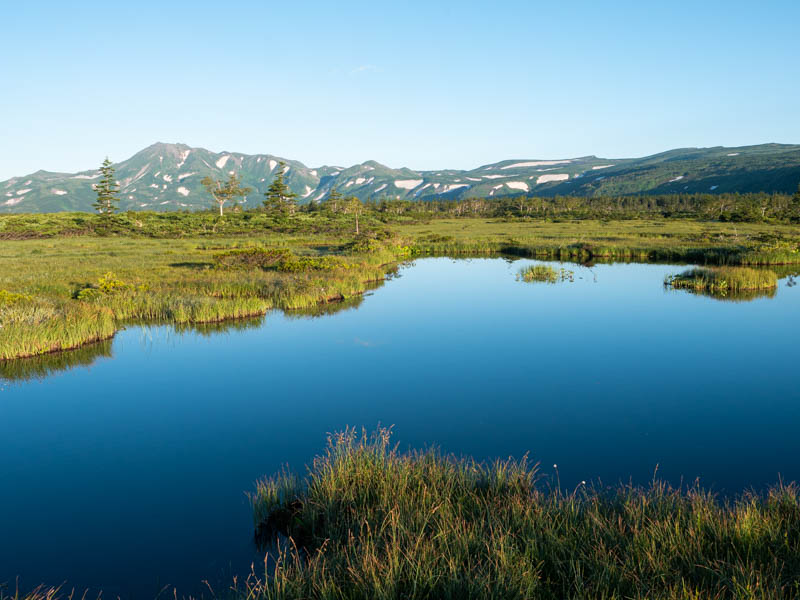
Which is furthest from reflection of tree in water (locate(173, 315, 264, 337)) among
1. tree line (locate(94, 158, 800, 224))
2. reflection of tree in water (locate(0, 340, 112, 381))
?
tree line (locate(94, 158, 800, 224))

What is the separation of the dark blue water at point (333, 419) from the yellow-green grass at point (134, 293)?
67.6 inches

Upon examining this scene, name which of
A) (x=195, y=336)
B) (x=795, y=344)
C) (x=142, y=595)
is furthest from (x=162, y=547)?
(x=795, y=344)

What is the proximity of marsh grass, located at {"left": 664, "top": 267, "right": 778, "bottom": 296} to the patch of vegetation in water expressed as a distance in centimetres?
685

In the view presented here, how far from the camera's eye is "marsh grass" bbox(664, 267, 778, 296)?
29.1 m

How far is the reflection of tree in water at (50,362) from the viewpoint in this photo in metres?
15.2

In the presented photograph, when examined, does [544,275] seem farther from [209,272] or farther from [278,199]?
[278,199]

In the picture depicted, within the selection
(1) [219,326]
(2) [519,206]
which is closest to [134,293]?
(1) [219,326]

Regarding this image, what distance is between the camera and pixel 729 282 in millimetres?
29734

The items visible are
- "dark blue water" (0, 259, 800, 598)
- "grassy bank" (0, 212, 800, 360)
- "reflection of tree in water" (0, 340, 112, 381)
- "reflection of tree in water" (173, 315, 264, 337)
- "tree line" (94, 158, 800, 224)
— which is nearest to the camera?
"dark blue water" (0, 259, 800, 598)

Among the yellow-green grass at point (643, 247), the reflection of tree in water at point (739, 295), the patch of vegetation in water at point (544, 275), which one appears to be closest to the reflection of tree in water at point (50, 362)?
the patch of vegetation in water at point (544, 275)

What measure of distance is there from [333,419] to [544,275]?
27198mm

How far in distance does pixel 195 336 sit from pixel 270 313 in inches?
184

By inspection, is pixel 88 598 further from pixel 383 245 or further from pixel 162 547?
pixel 383 245

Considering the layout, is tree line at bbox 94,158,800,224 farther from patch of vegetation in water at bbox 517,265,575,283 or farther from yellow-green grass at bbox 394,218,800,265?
patch of vegetation in water at bbox 517,265,575,283
